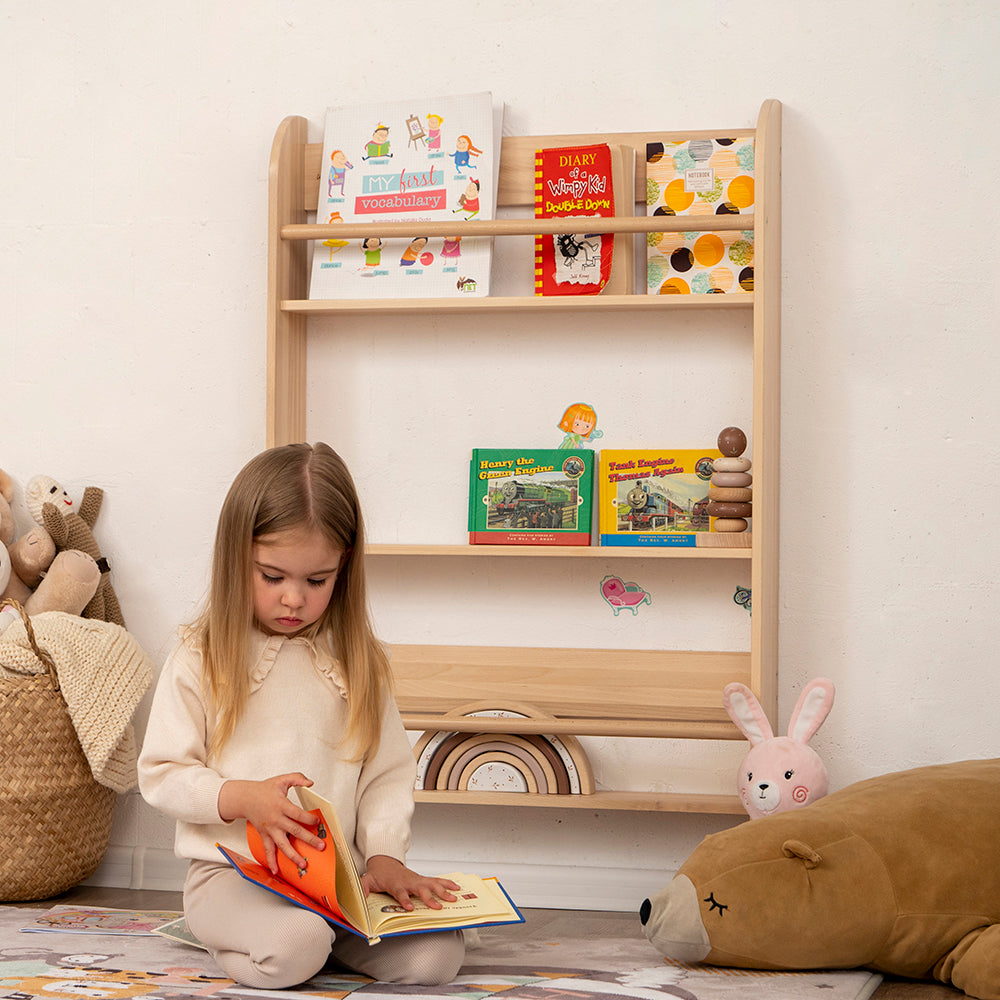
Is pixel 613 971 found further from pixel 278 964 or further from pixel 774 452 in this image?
pixel 774 452

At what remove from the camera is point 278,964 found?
1.11 metres

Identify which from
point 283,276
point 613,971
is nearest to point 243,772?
point 613,971

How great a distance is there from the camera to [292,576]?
1.24 metres

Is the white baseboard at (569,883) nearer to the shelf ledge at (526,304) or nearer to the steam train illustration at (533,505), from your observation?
the steam train illustration at (533,505)

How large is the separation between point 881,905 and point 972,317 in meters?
1.02

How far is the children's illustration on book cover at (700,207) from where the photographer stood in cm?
185

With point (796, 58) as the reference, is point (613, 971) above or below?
below

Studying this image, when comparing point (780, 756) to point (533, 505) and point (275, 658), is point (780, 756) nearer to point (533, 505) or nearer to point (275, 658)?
point (533, 505)

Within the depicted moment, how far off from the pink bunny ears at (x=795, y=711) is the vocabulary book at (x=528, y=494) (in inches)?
14.6

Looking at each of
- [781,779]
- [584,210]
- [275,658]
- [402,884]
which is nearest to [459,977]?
[402,884]

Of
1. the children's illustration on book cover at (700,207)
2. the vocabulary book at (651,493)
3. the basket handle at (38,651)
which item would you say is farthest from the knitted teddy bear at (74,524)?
the children's illustration on book cover at (700,207)

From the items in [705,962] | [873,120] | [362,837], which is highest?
[873,120]

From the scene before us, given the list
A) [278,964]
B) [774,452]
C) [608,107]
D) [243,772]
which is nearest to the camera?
[278,964]

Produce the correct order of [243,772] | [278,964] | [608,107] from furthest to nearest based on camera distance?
[608,107], [243,772], [278,964]
